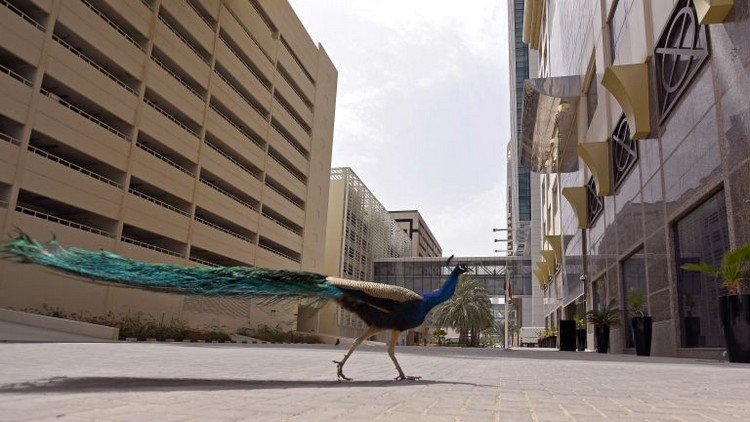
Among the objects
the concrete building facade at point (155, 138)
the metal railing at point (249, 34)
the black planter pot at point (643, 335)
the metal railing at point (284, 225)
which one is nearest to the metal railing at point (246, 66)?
the concrete building facade at point (155, 138)

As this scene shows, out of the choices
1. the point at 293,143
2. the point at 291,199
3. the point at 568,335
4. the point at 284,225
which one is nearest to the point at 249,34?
the point at 293,143

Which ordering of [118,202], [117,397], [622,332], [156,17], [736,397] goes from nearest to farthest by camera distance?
[117,397] → [736,397] → [622,332] → [118,202] → [156,17]

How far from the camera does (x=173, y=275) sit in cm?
641

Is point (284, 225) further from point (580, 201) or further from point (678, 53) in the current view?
point (678, 53)

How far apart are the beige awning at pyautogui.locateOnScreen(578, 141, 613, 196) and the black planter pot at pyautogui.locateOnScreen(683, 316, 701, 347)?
10.1 meters

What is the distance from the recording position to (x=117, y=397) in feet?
14.5

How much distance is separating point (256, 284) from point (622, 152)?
2065 cm

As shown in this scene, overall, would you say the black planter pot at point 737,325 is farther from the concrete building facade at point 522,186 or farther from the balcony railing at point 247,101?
the concrete building facade at point 522,186

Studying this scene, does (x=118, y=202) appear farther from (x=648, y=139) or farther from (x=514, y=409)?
(x=514, y=409)

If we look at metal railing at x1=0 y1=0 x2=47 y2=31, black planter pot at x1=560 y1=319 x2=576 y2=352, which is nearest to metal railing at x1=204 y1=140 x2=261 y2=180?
metal railing at x1=0 y1=0 x2=47 y2=31

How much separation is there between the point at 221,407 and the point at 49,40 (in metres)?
28.5

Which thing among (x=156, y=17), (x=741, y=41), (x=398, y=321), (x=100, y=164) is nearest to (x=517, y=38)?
(x=156, y=17)

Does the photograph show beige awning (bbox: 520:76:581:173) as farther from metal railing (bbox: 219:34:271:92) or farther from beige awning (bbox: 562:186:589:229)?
metal railing (bbox: 219:34:271:92)

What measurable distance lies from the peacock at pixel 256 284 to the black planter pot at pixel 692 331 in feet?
37.5
